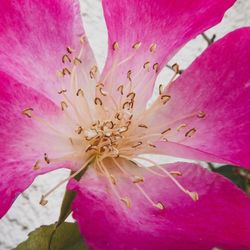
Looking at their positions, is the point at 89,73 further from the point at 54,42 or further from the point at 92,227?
the point at 92,227

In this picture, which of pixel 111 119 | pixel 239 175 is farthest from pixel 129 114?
pixel 239 175

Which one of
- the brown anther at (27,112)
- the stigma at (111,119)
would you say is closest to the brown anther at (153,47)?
the stigma at (111,119)

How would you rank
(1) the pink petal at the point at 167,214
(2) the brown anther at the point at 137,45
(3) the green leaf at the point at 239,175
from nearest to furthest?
1. (1) the pink petal at the point at 167,214
2. (2) the brown anther at the point at 137,45
3. (3) the green leaf at the point at 239,175

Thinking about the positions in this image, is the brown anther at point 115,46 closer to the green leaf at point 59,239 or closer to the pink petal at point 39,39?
the pink petal at point 39,39

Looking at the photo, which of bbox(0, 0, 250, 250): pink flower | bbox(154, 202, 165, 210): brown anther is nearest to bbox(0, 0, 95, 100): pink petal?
bbox(0, 0, 250, 250): pink flower

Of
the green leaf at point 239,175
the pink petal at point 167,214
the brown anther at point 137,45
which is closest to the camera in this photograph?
the pink petal at point 167,214

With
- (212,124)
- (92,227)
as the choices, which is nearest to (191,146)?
(212,124)

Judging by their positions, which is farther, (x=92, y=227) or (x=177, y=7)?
(x=177, y=7)
